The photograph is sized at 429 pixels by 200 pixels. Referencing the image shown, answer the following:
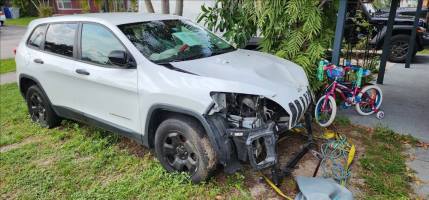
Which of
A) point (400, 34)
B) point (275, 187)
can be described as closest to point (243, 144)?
point (275, 187)

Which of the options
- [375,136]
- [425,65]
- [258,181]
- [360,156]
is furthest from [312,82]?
[425,65]

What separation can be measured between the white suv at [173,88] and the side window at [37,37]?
105mm

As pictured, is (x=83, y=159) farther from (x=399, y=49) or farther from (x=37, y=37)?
(x=399, y=49)

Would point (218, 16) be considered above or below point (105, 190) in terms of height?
above

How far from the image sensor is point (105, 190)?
335cm

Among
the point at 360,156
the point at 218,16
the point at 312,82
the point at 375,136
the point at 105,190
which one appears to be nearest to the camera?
the point at 105,190

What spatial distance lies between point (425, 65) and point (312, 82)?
5401mm

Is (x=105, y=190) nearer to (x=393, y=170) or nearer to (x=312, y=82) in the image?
(x=393, y=170)

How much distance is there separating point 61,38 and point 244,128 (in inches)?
111


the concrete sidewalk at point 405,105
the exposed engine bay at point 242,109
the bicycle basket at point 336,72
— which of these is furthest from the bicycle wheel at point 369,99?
the exposed engine bay at point 242,109

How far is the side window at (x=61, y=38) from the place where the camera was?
4.14 meters

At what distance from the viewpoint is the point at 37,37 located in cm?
471

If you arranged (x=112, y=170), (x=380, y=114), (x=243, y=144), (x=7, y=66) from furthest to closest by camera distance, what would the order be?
(x=7, y=66) < (x=380, y=114) < (x=112, y=170) < (x=243, y=144)

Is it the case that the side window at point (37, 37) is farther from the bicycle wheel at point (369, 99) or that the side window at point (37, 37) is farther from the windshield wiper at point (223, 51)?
the bicycle wheel at point (369, 99)
